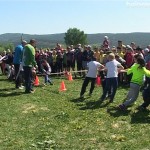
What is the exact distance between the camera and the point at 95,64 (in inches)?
584

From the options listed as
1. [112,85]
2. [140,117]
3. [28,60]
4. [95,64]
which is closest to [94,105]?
[112,85]

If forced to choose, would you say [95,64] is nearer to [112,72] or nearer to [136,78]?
[112,72]

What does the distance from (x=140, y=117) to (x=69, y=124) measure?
7.81 feet

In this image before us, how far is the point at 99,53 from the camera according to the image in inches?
825

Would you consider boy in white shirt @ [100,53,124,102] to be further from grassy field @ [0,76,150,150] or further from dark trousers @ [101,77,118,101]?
grassy field @ [0,76,150,150]

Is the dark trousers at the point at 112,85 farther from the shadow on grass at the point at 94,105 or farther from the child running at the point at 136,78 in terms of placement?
the child running at the point at 136,78

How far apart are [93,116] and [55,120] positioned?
1286mm

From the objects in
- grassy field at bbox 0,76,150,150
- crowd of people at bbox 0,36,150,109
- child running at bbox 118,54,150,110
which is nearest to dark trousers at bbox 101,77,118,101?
crowd of people at bbox 0,36,150,109

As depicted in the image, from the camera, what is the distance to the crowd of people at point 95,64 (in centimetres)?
1285

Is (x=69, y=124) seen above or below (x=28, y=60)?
below

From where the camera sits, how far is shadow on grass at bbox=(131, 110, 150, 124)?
11.3 m

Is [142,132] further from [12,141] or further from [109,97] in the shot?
[109,97]

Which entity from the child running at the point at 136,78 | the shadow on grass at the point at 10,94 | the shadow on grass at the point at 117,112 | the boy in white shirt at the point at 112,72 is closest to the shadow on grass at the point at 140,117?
the shadow on grass at the point at 117,112

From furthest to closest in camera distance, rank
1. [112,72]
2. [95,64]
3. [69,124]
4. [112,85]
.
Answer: [95,64], [112,85], [112,72], [69,124]
